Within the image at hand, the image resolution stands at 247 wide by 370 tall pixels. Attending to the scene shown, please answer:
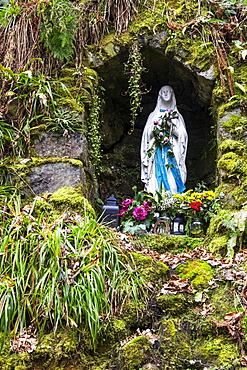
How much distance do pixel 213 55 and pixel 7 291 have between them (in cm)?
412

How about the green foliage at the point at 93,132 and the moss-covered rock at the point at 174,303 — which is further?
the green foliage at the point at 93,132

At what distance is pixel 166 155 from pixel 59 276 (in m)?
3.04

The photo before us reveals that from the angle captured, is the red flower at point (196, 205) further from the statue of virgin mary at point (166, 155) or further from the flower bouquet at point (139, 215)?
the statue of virgin mary at point (166, 155)

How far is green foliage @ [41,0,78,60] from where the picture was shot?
5082 millimetres

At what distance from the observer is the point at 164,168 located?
220 inches

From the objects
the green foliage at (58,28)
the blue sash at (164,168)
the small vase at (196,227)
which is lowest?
the small vase at (196,227)

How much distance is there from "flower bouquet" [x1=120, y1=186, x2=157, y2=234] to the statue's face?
1665 mm

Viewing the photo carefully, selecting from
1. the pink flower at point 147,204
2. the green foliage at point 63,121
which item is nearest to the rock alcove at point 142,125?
the green foliage at point 63,121

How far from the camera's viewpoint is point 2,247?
3225 millimetres

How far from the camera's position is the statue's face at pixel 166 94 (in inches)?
236

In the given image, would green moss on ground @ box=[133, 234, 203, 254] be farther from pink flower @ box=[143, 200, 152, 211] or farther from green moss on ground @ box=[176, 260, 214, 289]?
green moss on ground @ box=[176, 260, 214, 289]

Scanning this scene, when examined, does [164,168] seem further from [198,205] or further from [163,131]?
[198,205]

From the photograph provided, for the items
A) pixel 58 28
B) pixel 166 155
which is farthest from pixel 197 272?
pixel 58 28

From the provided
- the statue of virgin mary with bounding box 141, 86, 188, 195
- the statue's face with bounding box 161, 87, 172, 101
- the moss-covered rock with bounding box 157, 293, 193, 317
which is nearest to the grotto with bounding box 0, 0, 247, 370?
the moss-covered rock with bounding box 157, 293, 193, 317
